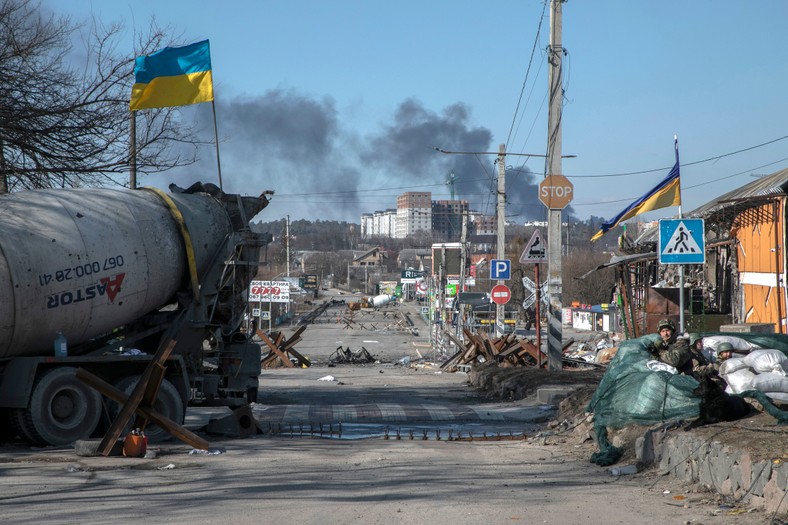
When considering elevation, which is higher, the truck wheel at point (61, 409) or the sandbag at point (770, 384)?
the sandbag at point (770, 384)

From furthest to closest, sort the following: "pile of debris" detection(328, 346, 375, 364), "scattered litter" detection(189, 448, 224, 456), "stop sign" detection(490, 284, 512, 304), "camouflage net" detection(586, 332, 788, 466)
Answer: "pile of debris" detection(328, 346, 375, 364)
"stop sign" detection(490, 284, 512, 304)
"scattered litter" detection(189, 448, 224, 456)
"camouflage net" detection(586, 332, 788, 466)

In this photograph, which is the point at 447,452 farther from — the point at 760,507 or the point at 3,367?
the point at 3,367

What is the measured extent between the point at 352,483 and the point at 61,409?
17.5 ft

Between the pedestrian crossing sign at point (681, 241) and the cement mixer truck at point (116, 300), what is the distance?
7542mm

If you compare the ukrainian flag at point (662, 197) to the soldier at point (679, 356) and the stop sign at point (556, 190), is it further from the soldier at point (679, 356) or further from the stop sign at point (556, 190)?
the soldier at point (679, 356)

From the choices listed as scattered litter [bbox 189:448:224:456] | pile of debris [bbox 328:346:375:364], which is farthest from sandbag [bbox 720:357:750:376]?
pile of debris [bbox 328:346:375:364]

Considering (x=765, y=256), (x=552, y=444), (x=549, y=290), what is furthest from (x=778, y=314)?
(x=552, y=444)

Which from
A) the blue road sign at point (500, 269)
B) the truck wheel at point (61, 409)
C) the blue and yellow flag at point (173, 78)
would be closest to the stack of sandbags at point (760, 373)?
the truck wheel at point (61, 409)

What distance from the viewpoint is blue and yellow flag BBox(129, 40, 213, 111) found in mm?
16703

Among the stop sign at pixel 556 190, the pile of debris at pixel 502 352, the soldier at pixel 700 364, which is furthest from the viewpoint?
the pile of debris at pixel 502 352

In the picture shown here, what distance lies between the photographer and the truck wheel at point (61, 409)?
39.3 feet

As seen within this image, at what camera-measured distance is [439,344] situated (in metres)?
46.0

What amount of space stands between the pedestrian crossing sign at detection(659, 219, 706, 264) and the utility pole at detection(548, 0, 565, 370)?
7.24 m

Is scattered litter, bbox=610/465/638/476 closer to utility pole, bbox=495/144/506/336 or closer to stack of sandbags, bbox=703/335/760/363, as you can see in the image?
stack of sandbags, bbox=703/335/760/363
